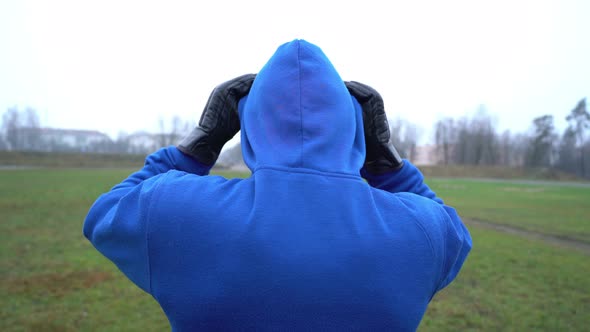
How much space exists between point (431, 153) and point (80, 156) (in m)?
95.1

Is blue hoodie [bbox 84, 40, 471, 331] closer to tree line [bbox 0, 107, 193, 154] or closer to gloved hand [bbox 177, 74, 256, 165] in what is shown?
gloved hand [bbox 177, 74, 256, 165]

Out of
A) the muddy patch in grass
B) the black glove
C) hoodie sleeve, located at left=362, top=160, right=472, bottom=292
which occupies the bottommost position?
the muddy patch in grass

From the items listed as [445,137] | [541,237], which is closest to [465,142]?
[445,137]

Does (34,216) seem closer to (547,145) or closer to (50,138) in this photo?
(547,145)

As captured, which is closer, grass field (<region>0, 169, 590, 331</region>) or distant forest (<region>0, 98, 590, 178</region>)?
grass field (<region>0, 169, 590, 331</region>)

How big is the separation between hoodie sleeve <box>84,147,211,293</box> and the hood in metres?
0.37

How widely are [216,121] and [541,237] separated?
1551 cm

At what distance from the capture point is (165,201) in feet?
3.67

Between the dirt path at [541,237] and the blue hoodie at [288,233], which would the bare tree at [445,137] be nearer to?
the dirt path at [541,237]

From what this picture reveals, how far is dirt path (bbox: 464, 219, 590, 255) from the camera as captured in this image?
12.1 m

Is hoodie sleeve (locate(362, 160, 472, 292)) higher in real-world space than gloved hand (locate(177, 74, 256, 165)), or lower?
lower

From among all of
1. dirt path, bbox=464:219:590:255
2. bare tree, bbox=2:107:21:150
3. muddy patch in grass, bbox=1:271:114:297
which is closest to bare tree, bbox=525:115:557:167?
dirt path, bbox=464:219:590:255

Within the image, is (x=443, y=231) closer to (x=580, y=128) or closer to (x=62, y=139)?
(x=580, y=128)

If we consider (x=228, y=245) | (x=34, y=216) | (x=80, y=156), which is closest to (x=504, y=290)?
(x=228, y=245)
